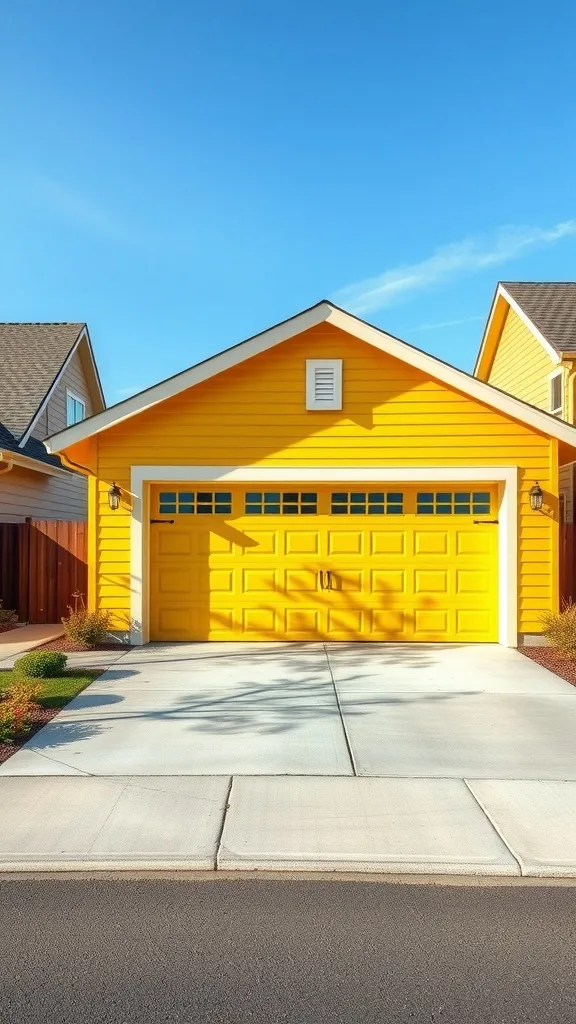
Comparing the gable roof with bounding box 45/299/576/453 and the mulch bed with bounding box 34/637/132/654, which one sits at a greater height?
the gable roof with bounding box 45/299/576/453

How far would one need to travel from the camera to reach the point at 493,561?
10297mm

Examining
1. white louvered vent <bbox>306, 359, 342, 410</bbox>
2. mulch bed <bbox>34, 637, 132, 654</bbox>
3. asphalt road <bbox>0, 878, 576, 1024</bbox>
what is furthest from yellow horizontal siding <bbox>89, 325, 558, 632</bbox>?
asphalt road <bbox>0, 878, 576, 1024</bbox>

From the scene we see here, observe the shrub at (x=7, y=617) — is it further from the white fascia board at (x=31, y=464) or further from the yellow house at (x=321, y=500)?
the white fascia board at (x=31, y=464)

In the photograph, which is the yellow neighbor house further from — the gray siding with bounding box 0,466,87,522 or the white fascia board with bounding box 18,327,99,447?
the white fascia board with bounding box 18,327,99,447

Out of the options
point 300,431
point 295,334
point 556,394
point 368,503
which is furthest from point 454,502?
point 556,394

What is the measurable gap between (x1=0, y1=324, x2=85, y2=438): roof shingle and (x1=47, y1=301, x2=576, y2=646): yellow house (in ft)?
17.7

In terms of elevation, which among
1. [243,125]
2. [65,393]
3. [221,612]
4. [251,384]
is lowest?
[221,612]

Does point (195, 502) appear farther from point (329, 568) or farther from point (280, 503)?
point (329, 568)

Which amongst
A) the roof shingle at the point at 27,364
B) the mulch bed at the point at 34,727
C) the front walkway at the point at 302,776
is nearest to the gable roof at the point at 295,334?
the front walkway at the point at 302,776

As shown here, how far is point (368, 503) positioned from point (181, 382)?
3555 mm

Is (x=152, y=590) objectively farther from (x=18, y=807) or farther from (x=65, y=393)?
(x=65, y=393)

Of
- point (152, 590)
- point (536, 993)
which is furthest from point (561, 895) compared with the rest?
point (152, 590)

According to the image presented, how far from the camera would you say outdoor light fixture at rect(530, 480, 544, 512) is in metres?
9.90

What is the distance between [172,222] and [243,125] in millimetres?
2814
